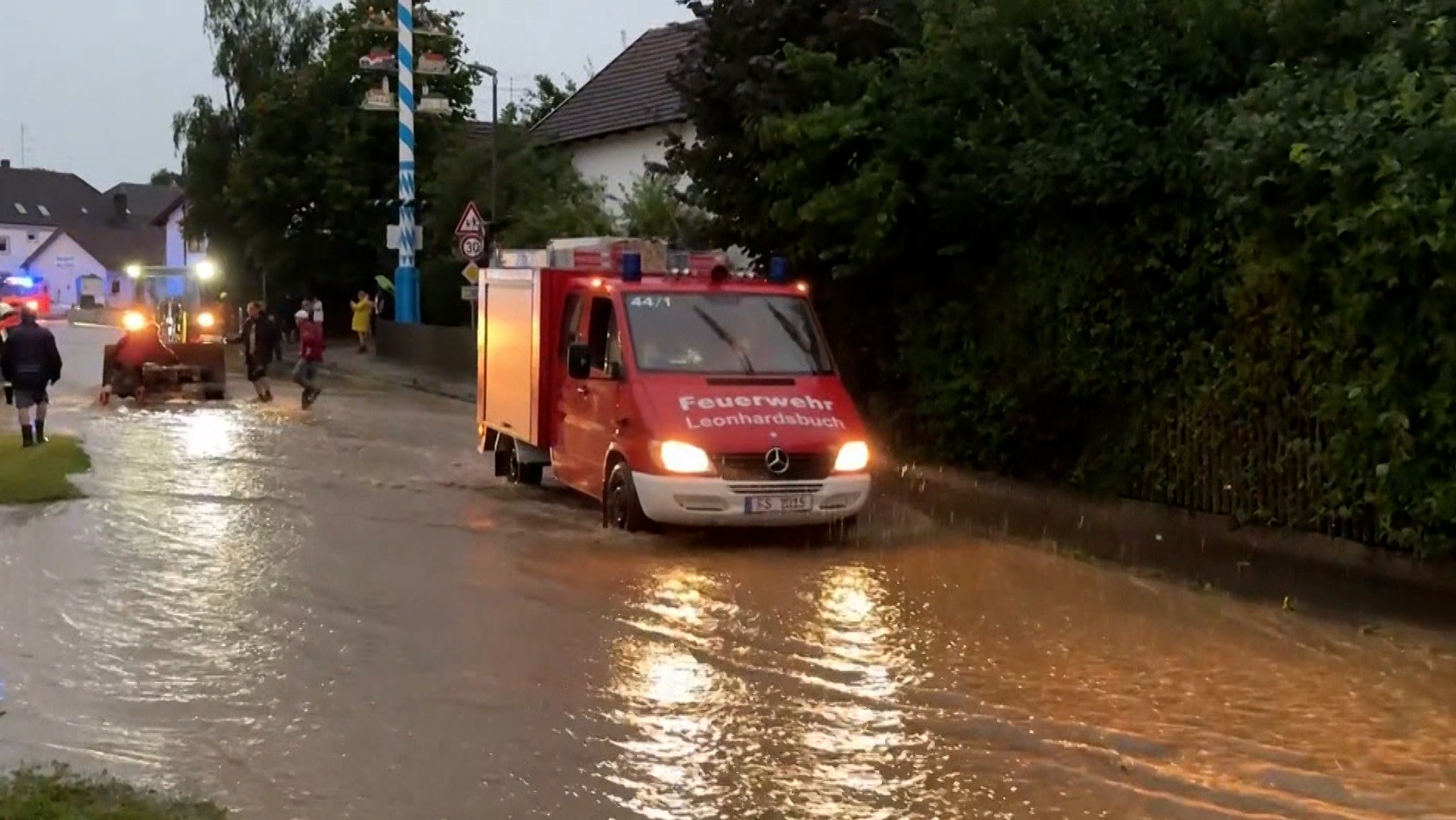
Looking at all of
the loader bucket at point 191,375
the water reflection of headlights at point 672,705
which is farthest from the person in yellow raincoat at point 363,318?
the water reflection of headlights at point 672,705

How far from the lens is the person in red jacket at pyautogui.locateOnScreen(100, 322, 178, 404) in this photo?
26719mm

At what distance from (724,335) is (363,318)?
2919 centimetres

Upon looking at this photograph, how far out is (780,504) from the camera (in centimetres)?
1255

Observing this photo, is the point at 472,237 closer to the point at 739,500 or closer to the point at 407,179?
the point at 407,179

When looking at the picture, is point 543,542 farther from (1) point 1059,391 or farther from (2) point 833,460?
(1) point 1059,391

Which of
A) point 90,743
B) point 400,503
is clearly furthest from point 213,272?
point 90,743

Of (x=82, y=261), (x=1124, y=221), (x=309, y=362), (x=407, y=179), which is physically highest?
(x=82, y=261)

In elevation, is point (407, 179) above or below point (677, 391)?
above

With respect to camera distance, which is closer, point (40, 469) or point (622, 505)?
point (622, 505)

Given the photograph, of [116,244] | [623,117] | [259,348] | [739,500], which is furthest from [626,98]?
[116,244]

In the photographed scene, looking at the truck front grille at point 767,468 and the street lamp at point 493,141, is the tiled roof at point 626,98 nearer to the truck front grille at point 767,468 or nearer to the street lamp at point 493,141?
the street lamp at point 493,141

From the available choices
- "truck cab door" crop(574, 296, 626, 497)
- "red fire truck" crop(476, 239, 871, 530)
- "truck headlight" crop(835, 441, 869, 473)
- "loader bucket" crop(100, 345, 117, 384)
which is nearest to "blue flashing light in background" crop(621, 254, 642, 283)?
"red fire truck" crop(476, 239, 871, 530)

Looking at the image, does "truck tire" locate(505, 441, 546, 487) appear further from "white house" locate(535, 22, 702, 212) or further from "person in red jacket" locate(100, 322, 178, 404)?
"white house" locate(535, 22, 702, 212)

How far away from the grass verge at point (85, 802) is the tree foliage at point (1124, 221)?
727cm
